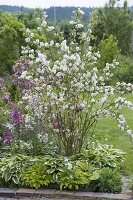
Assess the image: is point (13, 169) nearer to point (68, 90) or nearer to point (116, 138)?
point (68, 90)

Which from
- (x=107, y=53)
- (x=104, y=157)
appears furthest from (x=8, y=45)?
(x=104, y=157)

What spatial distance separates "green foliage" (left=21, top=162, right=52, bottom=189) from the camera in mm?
5527

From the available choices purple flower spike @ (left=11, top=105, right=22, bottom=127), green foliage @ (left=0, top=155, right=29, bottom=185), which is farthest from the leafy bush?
purple flower spike @ (left=11, top=105, right=22, bottom=127)

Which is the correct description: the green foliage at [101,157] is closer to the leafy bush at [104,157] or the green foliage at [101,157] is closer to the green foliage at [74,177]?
the leafy bush at [104,157]

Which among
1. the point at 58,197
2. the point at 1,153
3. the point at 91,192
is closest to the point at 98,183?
the point at 91,192

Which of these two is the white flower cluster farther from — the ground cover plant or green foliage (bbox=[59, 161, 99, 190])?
green foliage (bbox=[59, 161, 99, 190])

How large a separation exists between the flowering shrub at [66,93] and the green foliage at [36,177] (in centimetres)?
52

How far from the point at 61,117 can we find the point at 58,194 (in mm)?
989

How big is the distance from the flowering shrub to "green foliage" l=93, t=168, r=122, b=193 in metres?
0.64

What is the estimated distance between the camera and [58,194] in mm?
5395

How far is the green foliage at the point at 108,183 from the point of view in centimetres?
545

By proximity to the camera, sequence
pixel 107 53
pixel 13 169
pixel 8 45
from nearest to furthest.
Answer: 1. pixel 13 169
2. pixel 8 45
3. pixel 107 53

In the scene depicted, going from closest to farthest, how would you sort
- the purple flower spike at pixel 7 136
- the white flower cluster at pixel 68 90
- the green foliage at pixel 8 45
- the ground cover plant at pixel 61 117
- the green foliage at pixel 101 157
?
1. the ground cover plant at pixel 61 117
2. the white flower cluster at pixel 68 90
3. the green foliage at pixel 101 157
4. the purple flower spike at pixel 7 136
5. the green foliage at pixel 8 45

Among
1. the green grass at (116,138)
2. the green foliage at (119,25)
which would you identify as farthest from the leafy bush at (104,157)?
the green foliage at (119,25)
